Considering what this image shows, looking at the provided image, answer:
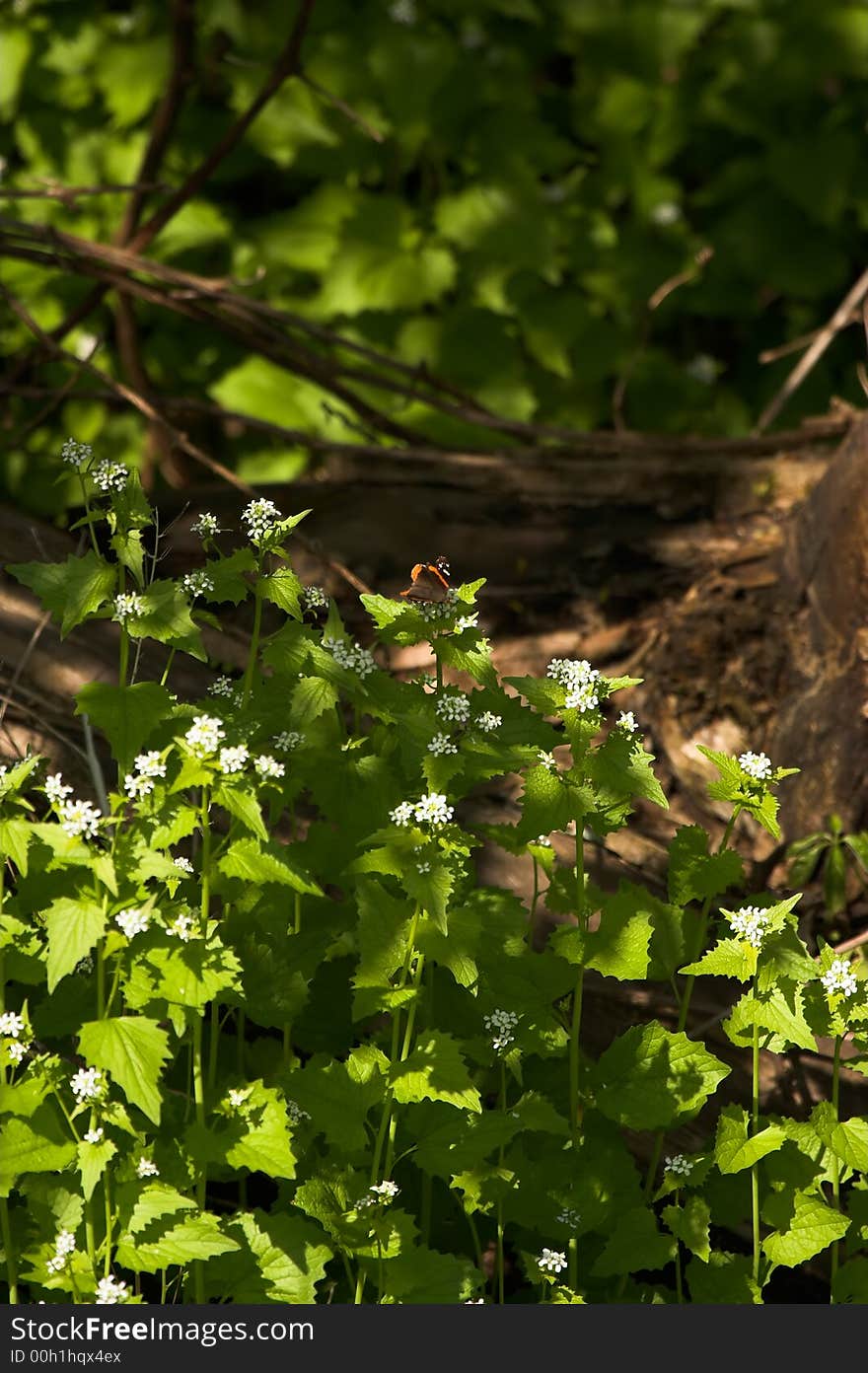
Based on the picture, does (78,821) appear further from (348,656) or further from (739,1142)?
(739,1142)

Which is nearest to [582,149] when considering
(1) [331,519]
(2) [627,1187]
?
(1) [331,519]

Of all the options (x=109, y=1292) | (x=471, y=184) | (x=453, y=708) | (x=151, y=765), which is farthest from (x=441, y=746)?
(x=471, y=184)

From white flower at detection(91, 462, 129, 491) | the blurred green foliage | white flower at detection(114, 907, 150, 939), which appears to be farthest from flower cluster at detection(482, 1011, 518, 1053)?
the blurred green foliage

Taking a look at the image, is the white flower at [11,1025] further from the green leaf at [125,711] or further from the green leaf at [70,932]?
the green leaf at [125,711]

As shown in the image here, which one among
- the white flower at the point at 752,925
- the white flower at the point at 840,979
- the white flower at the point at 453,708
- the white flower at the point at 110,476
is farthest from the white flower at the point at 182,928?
the white flower at the point at 840,979

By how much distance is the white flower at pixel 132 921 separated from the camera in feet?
4.97

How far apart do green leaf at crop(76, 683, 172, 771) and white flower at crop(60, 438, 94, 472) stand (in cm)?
26

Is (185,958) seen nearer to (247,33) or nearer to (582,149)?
(247,33)

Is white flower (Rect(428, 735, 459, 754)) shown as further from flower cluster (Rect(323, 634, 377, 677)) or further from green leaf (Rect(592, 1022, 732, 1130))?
green leaf (Rect(592, 1022, 732, 1130))

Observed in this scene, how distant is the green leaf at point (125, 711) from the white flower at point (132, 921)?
0.53 feet

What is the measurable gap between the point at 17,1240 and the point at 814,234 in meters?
3.69

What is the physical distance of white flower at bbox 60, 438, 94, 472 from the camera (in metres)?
1.66

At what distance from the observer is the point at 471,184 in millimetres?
4176

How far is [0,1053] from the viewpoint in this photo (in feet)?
5.27
